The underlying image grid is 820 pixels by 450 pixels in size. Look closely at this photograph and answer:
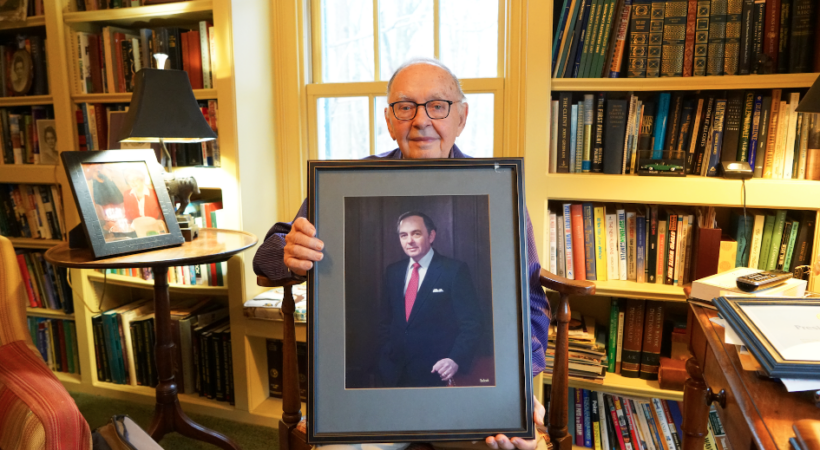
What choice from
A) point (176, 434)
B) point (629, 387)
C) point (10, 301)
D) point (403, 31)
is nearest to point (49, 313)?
point (176, 434)

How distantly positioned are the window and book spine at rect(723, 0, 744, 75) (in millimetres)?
775

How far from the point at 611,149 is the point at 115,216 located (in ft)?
5.47

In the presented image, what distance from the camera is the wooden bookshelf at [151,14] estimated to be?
2.10 meters

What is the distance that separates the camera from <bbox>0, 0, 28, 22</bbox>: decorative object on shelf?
7.59 ft

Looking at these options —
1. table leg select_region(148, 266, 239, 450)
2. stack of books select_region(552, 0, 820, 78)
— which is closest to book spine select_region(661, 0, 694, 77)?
stack of books select_region(552, 0, 820, 78)

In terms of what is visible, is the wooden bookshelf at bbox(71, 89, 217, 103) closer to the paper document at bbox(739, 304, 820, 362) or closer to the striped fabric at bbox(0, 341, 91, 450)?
the striped fabric at bbox(0, 341, 91, 450)

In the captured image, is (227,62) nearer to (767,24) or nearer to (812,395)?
(767,24)

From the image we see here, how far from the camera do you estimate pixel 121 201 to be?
1.67m

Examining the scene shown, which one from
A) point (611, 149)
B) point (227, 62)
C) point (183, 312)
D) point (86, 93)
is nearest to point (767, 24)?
point (611, 149)

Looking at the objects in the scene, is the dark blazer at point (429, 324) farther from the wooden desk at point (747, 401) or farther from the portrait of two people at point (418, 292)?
the wooden desk at point (747, 401)

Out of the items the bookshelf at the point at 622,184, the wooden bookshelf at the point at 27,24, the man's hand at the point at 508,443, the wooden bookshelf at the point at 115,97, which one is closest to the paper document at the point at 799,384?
the man's hand at the point at 508,443

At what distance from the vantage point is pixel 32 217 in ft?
8.14

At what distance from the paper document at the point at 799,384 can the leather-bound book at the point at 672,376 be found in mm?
1095

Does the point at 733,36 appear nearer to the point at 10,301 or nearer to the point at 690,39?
the point at 690,39
